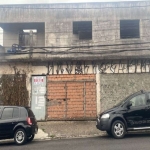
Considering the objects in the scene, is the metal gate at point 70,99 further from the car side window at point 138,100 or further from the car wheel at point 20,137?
the car wheel at point 20,137

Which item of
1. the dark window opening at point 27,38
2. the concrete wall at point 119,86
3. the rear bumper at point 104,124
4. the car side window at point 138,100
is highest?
the dark window opening at point 27,38

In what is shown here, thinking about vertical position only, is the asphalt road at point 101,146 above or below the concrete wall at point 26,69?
below

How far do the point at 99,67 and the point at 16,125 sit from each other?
25.6 ft

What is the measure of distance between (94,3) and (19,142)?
1527 cm

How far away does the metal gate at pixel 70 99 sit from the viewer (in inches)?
632

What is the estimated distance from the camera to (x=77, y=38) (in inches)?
843

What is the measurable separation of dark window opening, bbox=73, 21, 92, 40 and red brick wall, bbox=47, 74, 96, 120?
6.20 metres

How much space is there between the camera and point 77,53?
20.1 metres

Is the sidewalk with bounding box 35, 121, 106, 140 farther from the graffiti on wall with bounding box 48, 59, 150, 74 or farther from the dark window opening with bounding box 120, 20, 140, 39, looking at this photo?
the dark window opening with bounding box 120, 20, 140, 39

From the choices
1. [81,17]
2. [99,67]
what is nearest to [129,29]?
[81,17]

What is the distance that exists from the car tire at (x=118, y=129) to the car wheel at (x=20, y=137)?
3.61 meters

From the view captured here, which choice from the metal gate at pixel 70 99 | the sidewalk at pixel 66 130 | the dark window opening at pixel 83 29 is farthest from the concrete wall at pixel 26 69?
the dark window opening at pixel 83 29

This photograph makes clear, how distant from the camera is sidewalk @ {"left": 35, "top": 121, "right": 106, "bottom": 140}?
1214cm

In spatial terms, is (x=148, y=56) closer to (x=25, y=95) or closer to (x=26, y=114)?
(x=25, y=95)
